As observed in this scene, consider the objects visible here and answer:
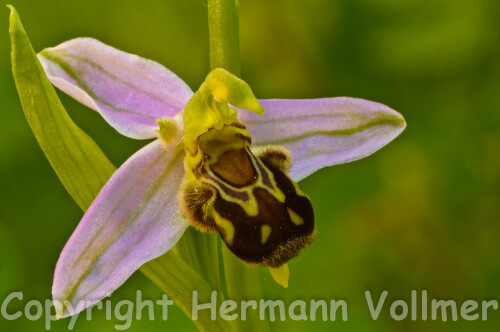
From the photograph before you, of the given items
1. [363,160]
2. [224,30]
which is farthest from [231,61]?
[363,160]

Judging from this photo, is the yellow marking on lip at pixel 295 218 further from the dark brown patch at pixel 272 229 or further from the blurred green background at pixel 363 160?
the blurred green background at pixel 363 160

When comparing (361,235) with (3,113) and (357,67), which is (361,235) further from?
(3,113)

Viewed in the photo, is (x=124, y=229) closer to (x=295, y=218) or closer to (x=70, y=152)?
(x=70, y=152)

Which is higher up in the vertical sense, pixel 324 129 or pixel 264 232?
pixel 324 129

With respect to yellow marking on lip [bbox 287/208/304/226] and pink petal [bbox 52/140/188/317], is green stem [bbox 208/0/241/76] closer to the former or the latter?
pink petal [bbox 52/140/188/317]

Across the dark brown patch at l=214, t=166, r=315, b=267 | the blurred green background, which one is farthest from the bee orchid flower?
the blurred green background

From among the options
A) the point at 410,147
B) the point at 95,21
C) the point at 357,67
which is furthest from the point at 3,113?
the point at 410,147
